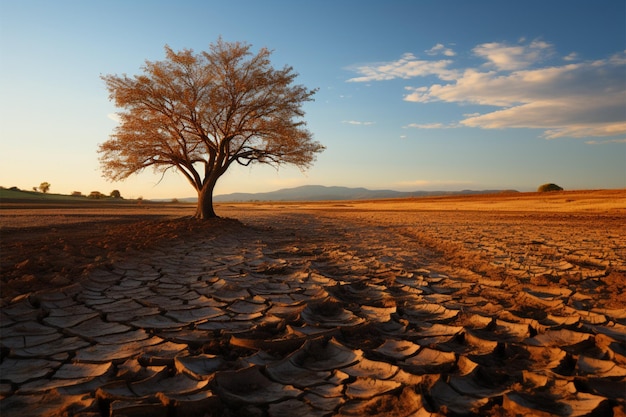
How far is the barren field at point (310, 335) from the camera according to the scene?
86.6 inches

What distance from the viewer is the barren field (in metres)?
2.20

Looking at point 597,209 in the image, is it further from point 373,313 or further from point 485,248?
point 373,313

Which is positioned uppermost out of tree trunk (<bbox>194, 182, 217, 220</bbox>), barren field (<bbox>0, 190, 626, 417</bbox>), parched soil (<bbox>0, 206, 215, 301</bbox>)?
tree trunk (<bbox>194, 182, 217, 220</bbox>)

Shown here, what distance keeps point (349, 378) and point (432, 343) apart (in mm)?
930

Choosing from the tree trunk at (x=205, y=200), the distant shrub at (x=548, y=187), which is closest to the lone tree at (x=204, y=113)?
the tree trunk at (x=205, y=200)

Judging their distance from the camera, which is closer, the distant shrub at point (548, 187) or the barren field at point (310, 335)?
the barren field at point (310, 335)

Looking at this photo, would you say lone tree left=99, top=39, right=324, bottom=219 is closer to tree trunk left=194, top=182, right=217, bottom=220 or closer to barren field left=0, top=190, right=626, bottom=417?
tree trunk left=194, top=182, right=217, bottom=220

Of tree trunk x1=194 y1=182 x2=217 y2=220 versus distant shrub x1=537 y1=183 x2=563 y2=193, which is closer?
tree trunk x1=194 y1=182 x2=217 y2=220

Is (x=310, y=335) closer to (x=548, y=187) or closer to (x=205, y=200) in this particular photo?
(x=205, y=200)

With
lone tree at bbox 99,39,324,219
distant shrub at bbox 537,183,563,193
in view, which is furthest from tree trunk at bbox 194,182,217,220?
distant shrub at bbox 537,183,563,193

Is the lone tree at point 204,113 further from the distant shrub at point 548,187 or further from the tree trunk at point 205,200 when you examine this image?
the distant shrub at point 548,187

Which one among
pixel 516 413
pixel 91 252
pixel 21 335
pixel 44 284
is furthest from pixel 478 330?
pixel 91 252

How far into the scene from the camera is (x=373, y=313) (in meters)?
3.93

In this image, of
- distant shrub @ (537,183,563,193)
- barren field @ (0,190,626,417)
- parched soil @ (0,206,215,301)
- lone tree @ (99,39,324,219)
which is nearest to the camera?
barren field @ (0,190,626,417)
